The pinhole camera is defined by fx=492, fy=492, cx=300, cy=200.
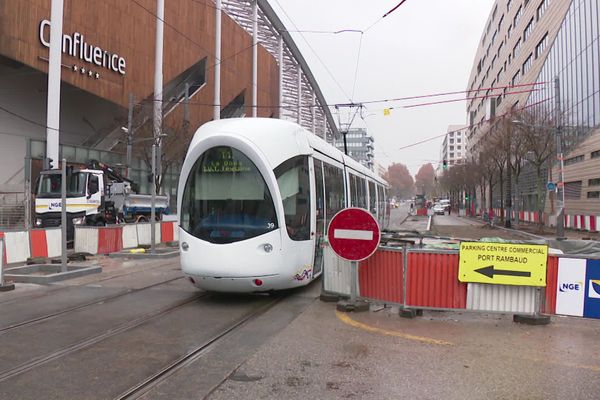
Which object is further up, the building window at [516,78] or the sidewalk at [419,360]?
the building window at [516,78]

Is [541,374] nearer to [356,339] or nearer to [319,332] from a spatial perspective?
[356,339]

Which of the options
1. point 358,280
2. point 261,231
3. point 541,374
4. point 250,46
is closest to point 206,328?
point 261,231

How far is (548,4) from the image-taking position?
1677 inches

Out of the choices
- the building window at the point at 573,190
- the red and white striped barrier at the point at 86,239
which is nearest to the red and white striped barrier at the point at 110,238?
the red and white striped barrier at the point at 86,239

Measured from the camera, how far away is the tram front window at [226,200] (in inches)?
320

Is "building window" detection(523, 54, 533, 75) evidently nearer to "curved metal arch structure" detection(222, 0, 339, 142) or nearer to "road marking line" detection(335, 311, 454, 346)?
"curved metal arch structure" detection(222, 0, 339, 142)

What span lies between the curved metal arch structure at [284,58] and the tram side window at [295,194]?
99.2 ft

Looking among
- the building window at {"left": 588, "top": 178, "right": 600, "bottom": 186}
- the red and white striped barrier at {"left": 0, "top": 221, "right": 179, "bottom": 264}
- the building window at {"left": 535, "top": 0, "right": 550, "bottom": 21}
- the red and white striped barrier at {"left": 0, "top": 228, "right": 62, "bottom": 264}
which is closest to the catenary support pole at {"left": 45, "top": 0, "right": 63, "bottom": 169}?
the red and white striped barrier at {"left": 0, "top": 221, "right": 179, "bottom": 264}

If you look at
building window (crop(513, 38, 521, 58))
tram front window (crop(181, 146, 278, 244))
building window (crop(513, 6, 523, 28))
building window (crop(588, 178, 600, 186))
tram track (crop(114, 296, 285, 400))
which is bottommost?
tram track (crop(114, 296, 285, 400))

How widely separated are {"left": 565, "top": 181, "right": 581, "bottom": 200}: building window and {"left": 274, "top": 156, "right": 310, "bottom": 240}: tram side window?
34.8m

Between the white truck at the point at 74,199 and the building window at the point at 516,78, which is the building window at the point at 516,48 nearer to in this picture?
the building window at the point at 516,78

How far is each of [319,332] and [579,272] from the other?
3.68 metres

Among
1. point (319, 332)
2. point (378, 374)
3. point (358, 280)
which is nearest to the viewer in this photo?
point (378, 374)

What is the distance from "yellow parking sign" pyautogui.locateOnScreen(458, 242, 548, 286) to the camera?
6.82 meters
